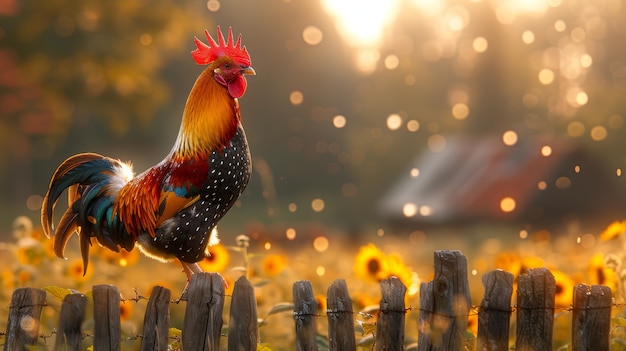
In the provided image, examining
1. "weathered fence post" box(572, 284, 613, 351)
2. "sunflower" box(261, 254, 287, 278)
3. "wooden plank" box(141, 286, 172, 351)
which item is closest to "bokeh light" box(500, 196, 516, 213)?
"sunflower" box(261, 254, 287, 278)

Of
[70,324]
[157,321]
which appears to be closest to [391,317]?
[157,321]

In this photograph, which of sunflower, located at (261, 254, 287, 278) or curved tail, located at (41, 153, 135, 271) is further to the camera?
sunflower, located at (261, 254, 287, 278)

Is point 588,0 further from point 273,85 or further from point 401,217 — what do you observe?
point 273,85

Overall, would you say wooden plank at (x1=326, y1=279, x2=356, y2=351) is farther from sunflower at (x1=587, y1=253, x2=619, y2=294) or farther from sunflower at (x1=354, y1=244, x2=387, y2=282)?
sunflower at (x1=587, y1=253, x2=619, y2=294)

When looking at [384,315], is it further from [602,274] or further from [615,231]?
[615,231]

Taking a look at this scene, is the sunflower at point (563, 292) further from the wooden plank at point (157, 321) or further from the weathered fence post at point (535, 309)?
the wooden plank at point (157, 321)

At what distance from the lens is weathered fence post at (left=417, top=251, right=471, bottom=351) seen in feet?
10.5

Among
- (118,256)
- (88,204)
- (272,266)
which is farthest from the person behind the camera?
(118,256)

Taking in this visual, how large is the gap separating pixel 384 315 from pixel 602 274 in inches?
64.1

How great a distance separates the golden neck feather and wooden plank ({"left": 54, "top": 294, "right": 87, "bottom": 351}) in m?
0.95

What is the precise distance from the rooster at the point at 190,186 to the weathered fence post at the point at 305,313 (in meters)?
0.70

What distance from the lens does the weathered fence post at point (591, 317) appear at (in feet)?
10.5

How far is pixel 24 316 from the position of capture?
10.9 feet

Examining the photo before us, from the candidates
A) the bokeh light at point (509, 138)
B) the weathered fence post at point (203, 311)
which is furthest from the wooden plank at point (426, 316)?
the bokeh light at point (509, 138)
